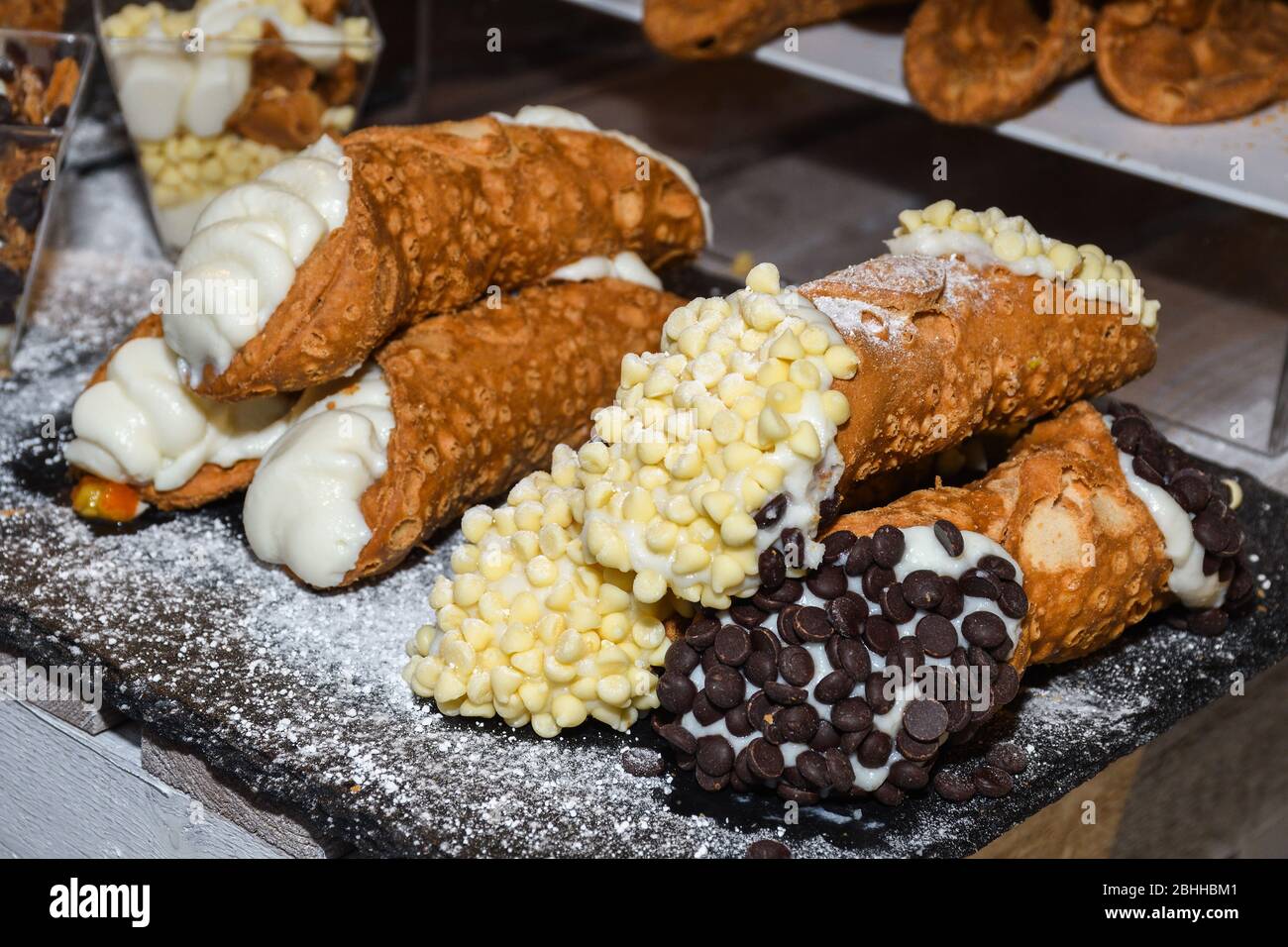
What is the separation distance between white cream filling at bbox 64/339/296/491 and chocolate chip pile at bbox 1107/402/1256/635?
100 cm

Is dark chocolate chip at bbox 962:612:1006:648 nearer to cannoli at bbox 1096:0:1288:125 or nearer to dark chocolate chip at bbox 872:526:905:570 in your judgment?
dark chocolate chip at bbox 872:526:905:570

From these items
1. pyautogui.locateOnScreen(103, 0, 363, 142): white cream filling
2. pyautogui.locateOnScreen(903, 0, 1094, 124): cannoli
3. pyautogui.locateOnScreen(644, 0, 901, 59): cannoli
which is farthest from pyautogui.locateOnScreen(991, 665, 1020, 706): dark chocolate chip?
pyautogui.locateOnScreen(103, 0, 363, 142): white cream filling

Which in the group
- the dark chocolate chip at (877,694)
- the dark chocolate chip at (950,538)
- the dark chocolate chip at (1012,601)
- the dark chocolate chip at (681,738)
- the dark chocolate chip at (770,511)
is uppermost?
the dark chocolate chip at (770,511)

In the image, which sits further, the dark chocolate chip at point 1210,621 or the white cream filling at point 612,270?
the white cream filling at point 612,270

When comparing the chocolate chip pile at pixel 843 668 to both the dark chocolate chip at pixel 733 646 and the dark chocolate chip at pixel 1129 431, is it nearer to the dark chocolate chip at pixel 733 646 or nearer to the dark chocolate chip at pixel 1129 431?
the dark chocolate chip at pixel 733 646

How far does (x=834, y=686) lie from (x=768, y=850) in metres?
0.17

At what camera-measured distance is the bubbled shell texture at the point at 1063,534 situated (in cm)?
174

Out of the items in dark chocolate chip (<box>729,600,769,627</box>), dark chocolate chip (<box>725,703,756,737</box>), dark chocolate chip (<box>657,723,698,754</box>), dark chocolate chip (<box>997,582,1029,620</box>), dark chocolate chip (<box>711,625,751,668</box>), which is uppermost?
dark chocolate chip (<box>997,582,1029,620</box>)

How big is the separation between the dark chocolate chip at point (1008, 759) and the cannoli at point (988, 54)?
104 centimetres

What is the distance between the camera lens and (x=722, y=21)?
8.31 ft

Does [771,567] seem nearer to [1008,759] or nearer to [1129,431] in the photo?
[1008,759]

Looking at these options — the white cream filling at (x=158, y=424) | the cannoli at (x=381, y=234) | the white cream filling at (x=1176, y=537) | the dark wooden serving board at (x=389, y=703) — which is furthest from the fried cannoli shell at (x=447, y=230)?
the white cream filling at (x=1176, y=537)

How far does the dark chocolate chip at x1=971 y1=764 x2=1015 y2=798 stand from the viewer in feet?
5.54

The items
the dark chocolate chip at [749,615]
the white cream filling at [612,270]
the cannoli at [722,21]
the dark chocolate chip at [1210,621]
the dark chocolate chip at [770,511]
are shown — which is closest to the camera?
the dark chocolate chip at [770,511]
